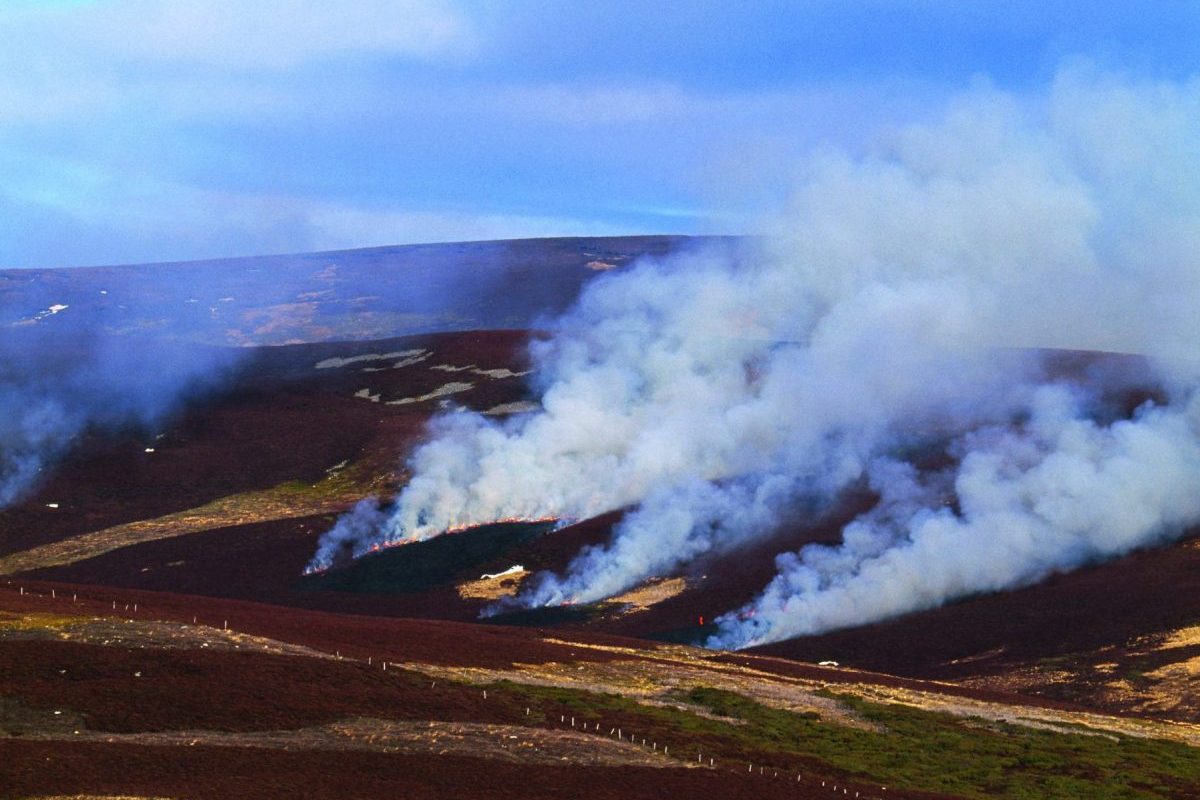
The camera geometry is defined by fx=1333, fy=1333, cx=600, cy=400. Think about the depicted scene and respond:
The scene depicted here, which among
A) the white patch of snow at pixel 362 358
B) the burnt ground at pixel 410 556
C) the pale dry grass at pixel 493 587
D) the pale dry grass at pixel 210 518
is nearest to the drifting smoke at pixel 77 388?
the burnt ground at pixel 410 556

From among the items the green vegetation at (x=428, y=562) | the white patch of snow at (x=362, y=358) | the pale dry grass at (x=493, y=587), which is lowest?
the pale dry grass at (x=493, y=587)

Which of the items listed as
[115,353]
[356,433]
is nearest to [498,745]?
[356,433]

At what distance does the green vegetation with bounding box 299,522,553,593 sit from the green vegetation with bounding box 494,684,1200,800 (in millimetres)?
44457

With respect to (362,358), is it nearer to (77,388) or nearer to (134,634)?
(77,388)

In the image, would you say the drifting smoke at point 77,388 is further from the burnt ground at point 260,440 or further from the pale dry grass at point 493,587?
the pale dry grass at point 493,587

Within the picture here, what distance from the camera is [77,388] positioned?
510 ft

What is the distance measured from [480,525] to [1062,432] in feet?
→ 154

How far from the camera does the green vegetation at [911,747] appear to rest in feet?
151

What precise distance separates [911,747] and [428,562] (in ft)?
188

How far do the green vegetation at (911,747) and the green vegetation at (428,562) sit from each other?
146ft

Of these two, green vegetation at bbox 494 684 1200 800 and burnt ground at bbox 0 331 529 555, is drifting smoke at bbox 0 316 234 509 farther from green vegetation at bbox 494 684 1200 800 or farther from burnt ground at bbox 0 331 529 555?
green vegetation at bbox 494 684 1200 800

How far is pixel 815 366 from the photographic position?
12469cm

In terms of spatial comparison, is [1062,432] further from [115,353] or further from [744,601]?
[115,353]

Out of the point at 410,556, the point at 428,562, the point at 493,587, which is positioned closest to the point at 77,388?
the point at 410,556
